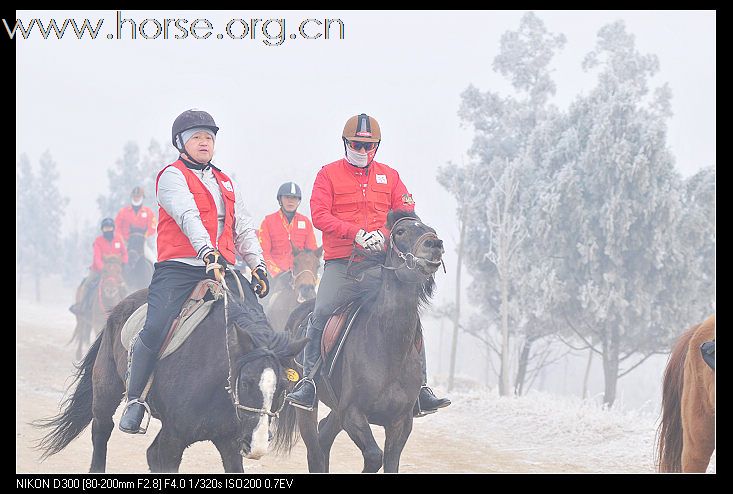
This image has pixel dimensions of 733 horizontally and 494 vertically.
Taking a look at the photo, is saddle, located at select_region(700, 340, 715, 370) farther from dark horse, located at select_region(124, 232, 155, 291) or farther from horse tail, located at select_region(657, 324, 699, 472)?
dark horse, located at select_region(124, 232, 155, 291)

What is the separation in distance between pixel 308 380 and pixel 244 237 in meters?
1.39

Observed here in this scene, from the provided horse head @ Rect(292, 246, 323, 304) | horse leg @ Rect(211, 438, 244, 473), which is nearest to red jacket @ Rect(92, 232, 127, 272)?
horse head @ Rect(292, 246, 323, 304)

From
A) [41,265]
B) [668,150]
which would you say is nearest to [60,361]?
[668,150]

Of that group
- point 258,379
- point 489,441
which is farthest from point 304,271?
point 258,379

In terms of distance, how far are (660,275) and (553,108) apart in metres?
7.17

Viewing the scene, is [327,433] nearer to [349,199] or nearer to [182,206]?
[349,199]

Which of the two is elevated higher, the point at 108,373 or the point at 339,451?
the point at 108,373

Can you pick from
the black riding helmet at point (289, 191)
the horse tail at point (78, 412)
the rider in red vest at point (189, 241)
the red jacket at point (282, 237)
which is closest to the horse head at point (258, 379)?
the rider in red vest at point (189, 241)

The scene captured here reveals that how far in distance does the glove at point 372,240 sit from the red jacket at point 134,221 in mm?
14238

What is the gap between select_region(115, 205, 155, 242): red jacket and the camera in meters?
21.0

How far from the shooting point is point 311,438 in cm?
795

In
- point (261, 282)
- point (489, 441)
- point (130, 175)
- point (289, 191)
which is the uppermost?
point (130, 175)

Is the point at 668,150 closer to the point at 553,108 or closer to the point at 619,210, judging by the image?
the point at 619,210
